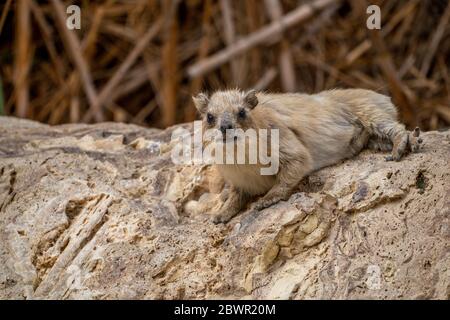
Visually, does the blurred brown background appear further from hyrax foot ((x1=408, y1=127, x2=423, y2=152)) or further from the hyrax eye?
the hyrax eye

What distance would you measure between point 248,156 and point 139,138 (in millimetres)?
1080

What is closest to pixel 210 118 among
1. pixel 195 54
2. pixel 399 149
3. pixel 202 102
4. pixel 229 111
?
pixel 229 111

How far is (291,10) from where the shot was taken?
855 centimetres

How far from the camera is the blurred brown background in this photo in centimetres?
823

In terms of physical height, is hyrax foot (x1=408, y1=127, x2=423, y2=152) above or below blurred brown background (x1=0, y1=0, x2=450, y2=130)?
below

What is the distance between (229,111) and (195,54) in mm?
4578

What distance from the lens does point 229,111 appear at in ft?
15.1

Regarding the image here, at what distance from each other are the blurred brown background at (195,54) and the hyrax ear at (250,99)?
3.27m

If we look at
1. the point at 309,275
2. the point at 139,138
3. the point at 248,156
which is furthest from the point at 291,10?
the point at 309,275

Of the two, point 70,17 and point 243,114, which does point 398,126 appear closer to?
point 243,114

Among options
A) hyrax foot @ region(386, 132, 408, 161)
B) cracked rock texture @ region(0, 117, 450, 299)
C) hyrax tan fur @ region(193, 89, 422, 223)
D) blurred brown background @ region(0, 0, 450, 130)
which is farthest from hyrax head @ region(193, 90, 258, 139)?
blurred brown background @ region(0, 0, 450, 130)

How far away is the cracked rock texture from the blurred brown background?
339 centimetres

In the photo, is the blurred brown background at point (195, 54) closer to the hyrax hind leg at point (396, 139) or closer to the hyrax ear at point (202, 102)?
the hyrax hind leg at point (396, 139)

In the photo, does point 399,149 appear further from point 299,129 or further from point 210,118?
point 210,118
